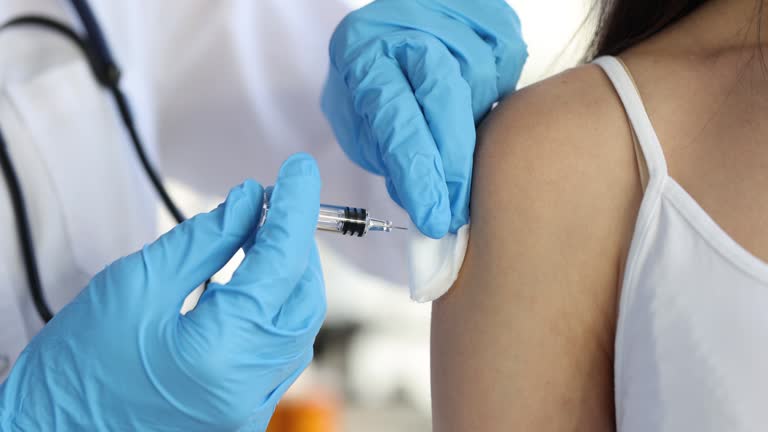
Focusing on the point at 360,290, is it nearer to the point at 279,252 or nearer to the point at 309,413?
the point at 309,413

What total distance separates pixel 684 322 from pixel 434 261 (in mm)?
272

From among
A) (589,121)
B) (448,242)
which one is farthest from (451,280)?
(589,121)

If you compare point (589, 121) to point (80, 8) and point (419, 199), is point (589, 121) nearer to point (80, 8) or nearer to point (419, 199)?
point (419, 199)

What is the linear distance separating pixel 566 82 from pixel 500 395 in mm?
347

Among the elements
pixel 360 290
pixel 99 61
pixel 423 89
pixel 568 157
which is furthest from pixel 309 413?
pixel 568 157

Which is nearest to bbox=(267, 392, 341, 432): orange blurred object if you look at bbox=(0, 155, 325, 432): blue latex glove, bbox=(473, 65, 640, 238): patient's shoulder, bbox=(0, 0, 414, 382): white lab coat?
bbox=(0, 0, 414, 382): white lab coat

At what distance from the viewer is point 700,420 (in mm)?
675

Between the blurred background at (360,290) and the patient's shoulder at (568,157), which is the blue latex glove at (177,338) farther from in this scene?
the blurred background at (360,290)

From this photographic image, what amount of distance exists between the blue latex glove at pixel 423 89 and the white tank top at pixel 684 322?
202mm

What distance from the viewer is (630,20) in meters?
0.94

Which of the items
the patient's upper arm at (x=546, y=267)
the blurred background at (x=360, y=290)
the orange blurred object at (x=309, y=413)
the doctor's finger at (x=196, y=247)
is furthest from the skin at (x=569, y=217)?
the orange blurred object at (x=309, y=413)

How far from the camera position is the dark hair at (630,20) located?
88cm

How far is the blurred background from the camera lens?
1279mm

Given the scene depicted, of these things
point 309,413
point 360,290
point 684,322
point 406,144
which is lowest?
point 309,413
